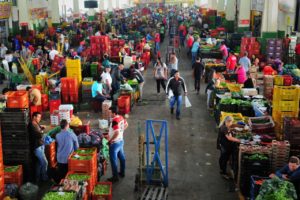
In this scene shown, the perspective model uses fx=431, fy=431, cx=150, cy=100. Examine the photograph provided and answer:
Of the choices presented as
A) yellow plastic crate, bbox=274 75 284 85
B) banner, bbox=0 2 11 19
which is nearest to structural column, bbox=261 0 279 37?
yellow plastic crate, bbox=274 75 284 85

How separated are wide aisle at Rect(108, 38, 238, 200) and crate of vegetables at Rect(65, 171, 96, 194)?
70 cm

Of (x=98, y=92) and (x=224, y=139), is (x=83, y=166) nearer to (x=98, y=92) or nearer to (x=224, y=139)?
(x=224, y=139)

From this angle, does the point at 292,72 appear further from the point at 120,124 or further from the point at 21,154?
the point at 21,154

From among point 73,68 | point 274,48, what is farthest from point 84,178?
point 274,48

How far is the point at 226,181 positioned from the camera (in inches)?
373

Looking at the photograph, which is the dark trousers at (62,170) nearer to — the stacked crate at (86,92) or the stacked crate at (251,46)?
the stacked crate at (86,92)

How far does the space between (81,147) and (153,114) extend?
508 cm

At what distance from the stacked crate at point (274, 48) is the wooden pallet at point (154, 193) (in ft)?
51.2

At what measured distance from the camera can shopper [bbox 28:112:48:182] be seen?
9.05 m

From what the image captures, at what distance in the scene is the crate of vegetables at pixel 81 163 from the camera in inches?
332

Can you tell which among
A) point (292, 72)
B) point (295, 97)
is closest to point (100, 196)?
point (295, 97)

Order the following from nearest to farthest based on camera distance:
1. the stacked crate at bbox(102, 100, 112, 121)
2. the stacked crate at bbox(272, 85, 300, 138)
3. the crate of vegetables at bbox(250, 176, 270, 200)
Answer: the crate of vegetables at bbox(250, 176, 270, 200) → the stacked crate at bbox(272, 85, 300, 138) → the stacked crate at bbox(102, 100, 112, 121)

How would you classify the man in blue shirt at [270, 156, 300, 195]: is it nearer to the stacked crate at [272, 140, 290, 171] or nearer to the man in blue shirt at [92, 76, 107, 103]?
the stacked crate at [272, 140, 290, 171]

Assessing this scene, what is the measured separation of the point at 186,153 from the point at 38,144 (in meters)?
3.85
